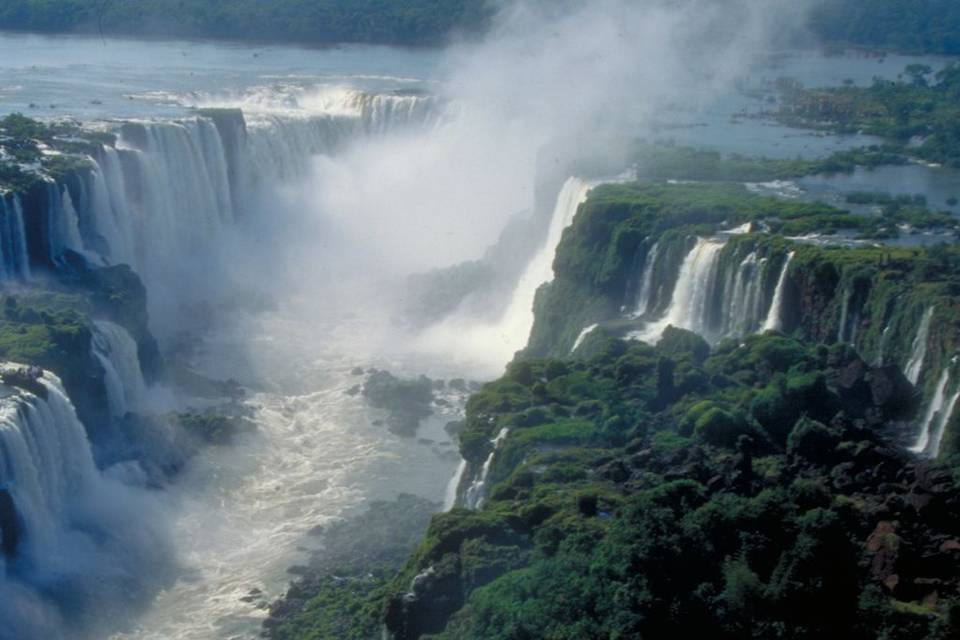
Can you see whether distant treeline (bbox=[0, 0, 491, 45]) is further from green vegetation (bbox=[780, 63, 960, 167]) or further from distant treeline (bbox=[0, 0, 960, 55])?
green vegetation (bbox=[780, 63, 960, 167])

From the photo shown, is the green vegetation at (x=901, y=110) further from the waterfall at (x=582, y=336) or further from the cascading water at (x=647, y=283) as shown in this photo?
the waterfall at (x=582, y=336)

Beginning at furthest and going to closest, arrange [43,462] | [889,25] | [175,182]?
[889,25], [175,182], [43,462]

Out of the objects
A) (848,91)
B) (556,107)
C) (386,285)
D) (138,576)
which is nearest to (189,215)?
(386,285)

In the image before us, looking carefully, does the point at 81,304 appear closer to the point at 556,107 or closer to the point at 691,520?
the point at 691,520

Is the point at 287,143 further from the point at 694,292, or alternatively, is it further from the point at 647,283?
the point at 694,292

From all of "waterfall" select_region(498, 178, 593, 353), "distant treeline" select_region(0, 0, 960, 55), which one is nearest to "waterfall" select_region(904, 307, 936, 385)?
"waterfall" select_region(498, 178, 593, 353)

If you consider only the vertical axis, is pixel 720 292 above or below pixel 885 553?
above

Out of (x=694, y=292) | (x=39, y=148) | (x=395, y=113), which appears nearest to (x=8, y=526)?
(x=694, y=292)
